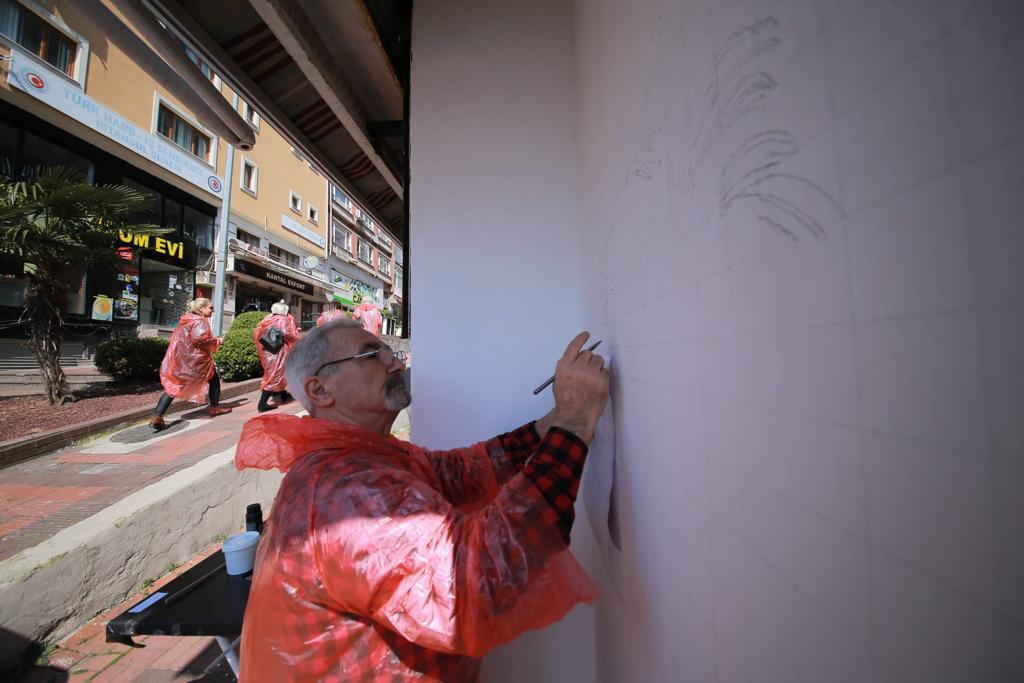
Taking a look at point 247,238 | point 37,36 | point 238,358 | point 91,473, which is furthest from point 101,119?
point 91,473

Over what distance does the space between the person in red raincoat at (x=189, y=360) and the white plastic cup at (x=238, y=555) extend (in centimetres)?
537

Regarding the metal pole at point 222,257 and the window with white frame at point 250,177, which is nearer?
the metal pole at point 222,257

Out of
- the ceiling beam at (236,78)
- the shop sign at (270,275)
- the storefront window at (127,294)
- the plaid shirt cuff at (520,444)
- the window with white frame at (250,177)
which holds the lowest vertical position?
the plaid shirt cuff at (520,444)

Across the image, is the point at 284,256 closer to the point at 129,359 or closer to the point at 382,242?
the point at 382,242

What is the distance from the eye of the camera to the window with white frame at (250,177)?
1689cm

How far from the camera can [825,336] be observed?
336 mm

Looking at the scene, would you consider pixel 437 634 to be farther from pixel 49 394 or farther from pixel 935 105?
pixel 49 394

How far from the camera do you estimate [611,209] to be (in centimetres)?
112

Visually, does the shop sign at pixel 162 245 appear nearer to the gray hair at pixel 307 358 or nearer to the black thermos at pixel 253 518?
the black thermos at pixel 253 518

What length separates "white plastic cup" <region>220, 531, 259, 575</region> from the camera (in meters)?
1.75

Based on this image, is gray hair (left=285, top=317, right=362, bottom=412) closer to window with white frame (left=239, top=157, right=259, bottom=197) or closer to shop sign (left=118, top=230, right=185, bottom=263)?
shop sign (left=118, top=230, right=185, bottom=263)

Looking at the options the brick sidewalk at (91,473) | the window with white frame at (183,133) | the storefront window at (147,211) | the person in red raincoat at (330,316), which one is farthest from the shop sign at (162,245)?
the brick sidewalk at (91,473)

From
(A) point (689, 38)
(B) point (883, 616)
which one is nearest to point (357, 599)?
(B) point (883, 616)

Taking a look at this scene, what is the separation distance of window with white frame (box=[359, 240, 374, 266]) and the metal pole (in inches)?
502
